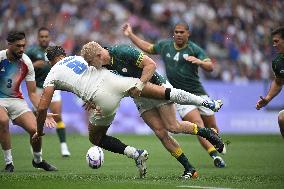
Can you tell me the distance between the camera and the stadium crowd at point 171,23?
93.5 feet

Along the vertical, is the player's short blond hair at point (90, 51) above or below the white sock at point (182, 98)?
above

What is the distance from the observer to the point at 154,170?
14680mm

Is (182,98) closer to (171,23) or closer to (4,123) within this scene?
(4,123)

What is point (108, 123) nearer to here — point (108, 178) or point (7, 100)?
point (108, 178)

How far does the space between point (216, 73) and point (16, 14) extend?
7711mm

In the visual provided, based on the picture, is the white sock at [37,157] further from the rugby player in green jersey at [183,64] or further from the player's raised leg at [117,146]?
the rugby player in green jersey at [183,64]

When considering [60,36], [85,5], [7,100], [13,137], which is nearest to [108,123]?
[7,100]

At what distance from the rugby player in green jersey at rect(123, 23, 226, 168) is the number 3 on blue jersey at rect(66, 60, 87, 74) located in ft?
11.6

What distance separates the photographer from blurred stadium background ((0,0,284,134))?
26875 millimetres

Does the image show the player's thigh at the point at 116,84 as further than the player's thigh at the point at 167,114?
No

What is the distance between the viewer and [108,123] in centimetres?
1280

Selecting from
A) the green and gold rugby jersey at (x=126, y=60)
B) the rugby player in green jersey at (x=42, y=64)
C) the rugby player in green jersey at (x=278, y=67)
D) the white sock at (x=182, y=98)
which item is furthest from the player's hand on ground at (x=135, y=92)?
the rugby player in green jersey at (x=42, y=64)

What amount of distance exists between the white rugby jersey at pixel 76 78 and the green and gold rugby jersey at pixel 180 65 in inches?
161

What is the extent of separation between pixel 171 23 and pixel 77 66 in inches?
731
